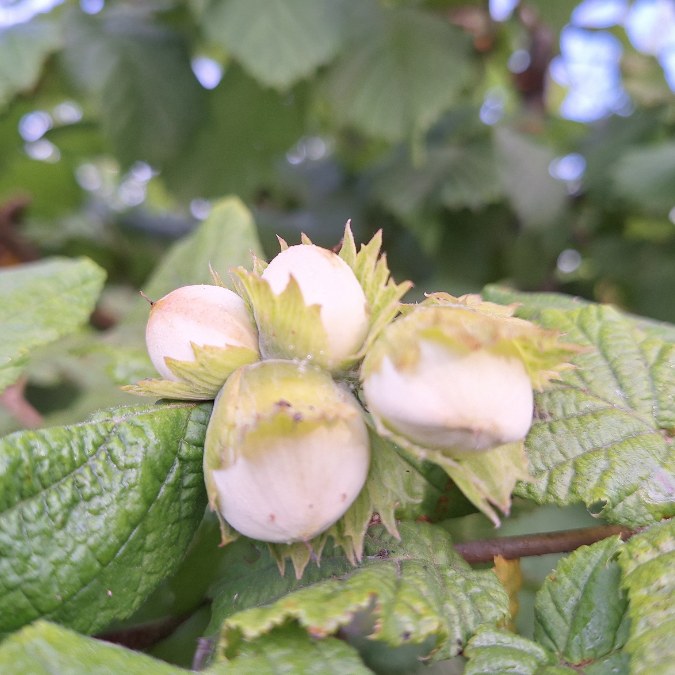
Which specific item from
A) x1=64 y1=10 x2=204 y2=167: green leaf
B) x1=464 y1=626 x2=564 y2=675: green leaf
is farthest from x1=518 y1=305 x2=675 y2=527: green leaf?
x1=64 y1=10 x2=204 y2=167: green leaf

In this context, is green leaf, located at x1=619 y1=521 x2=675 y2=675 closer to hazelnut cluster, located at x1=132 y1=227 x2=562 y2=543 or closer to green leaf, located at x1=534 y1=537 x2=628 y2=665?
green leaf, located at x1=534 y1=537 x2=628 y2=665

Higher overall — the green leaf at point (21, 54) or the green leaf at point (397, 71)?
the green leaf at point (21, 54)

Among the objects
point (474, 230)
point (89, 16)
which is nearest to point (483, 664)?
point (474, 230)

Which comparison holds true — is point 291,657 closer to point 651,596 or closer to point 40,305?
point 651,596

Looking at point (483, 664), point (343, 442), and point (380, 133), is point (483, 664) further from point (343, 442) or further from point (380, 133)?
point (380, 133)

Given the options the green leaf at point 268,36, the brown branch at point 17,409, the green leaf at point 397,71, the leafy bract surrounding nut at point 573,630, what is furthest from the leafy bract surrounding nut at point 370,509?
the green leaf at point 397,71

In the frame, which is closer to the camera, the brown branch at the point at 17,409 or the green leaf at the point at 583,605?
the green leaf at the point at 583,605

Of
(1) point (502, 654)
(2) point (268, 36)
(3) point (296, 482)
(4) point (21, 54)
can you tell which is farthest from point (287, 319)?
(4) point (21, 54)

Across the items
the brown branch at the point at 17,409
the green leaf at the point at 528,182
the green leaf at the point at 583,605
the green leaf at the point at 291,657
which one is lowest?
the green leaf at the point at 528,182

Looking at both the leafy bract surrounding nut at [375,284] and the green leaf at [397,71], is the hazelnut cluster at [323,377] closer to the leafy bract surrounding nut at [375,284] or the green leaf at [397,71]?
the leafy bract surrounding nut at [375,284]
